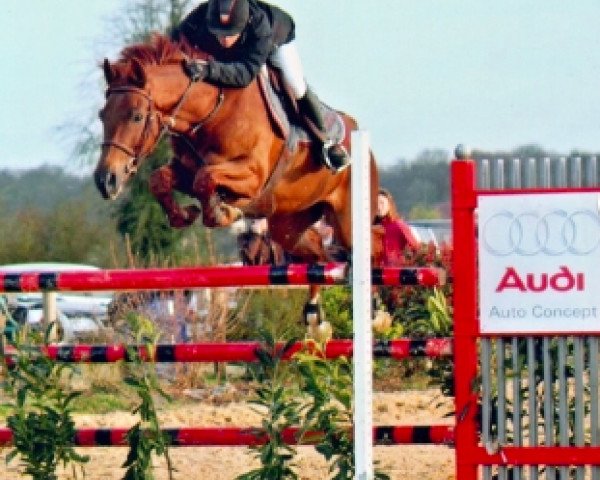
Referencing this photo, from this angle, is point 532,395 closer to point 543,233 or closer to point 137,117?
point 543,233

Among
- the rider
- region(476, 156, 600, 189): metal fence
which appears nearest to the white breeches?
the rider

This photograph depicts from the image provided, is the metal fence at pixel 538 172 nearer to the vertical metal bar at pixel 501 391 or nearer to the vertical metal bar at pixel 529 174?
the vertical metal bar at pixel 529 174

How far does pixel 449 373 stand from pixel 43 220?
24.1m

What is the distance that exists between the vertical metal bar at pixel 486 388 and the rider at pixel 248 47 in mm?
3305

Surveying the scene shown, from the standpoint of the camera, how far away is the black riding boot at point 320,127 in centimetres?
866

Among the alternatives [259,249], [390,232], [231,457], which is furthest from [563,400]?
[390,232]

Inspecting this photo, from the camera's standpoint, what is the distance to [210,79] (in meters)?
8.08

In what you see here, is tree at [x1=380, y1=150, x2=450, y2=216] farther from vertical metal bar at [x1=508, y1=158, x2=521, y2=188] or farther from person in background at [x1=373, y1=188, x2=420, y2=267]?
vertical metal bar at [x1=508, y1=158, x2=521, y2=188]

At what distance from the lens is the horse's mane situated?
26.4ft

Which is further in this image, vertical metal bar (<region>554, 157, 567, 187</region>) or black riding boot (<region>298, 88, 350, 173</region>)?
black riding boot (<region>298, 88, 350, 173</region>)

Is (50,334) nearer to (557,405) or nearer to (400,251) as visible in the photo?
(557,405)

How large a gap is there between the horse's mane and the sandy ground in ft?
5.69

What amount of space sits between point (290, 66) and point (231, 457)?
7.43 feet

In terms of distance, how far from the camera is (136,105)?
7836 millimetres
